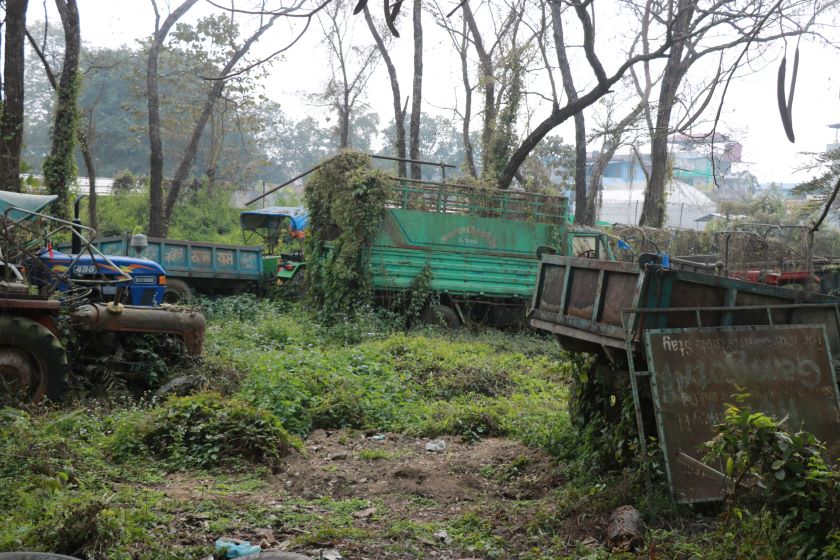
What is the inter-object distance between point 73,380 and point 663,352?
21.2 ft

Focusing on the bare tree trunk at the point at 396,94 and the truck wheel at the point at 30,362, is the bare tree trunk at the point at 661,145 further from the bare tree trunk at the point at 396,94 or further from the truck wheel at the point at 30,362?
the truck wheel at the point at 30,362

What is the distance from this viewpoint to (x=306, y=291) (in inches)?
696

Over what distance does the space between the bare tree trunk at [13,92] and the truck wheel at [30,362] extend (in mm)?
7724

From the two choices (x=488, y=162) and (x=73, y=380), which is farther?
(x=488, y=162)

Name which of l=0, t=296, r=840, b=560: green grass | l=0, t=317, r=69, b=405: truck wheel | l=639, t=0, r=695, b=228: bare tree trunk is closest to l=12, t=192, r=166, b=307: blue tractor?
l=0, t=317, r=69, b=405: truck wheel

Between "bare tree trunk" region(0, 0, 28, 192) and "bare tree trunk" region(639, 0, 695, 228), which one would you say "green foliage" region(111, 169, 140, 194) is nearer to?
"bare tree trunk" region(0, 0, 28, 192)

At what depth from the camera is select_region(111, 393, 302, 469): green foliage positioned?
714 centimetres

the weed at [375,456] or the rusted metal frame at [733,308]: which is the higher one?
the rusted metal frame at [733,308]

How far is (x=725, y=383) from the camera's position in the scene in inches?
225

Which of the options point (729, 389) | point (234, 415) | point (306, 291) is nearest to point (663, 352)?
point (729, 389)

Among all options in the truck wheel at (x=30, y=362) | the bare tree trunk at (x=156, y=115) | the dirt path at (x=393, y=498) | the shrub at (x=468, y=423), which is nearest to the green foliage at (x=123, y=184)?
the bare tree trunk at (x=156, y=115)

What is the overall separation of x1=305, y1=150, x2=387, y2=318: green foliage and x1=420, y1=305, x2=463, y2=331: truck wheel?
47.7 inches

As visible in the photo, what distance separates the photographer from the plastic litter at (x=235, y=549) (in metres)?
4.80

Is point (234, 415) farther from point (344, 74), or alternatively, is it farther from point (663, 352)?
point (344, 74)
